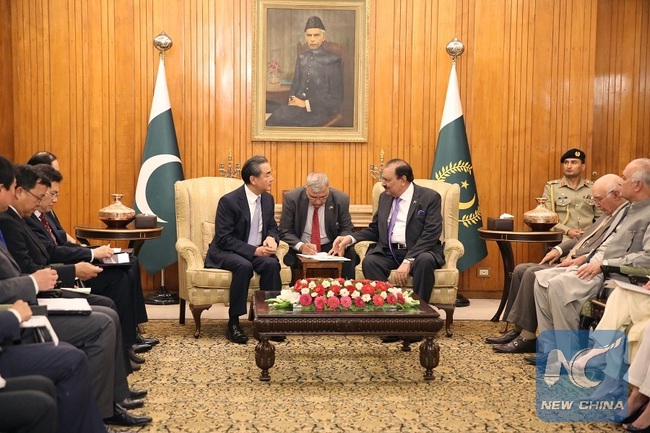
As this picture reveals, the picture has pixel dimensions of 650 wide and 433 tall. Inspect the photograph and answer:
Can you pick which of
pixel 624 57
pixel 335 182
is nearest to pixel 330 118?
pixel 335 182

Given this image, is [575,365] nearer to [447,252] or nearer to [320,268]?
[447,252]

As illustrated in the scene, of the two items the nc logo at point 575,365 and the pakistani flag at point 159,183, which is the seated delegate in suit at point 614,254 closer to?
the nc logo at point 575,365


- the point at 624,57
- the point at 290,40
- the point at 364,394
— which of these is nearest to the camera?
the point at 364,394

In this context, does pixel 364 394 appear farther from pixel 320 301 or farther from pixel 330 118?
pixel 330 118

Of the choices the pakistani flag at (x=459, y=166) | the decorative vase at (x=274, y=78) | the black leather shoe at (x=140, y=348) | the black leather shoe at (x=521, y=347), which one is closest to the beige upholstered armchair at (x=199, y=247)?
the black leather shoe at (x=140, y=348)

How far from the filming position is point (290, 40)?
7855 millimetres

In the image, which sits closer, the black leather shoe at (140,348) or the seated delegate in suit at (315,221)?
the black leather shoe at (140,348)

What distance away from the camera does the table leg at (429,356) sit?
4.91 m

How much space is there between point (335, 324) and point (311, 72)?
3.77m

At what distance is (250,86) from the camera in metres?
7.88

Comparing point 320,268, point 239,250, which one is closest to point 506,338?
point 320,268

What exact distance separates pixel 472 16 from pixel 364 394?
477cm

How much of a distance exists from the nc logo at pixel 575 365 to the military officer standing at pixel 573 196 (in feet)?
8.43

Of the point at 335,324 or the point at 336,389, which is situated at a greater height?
the point at 335,324
